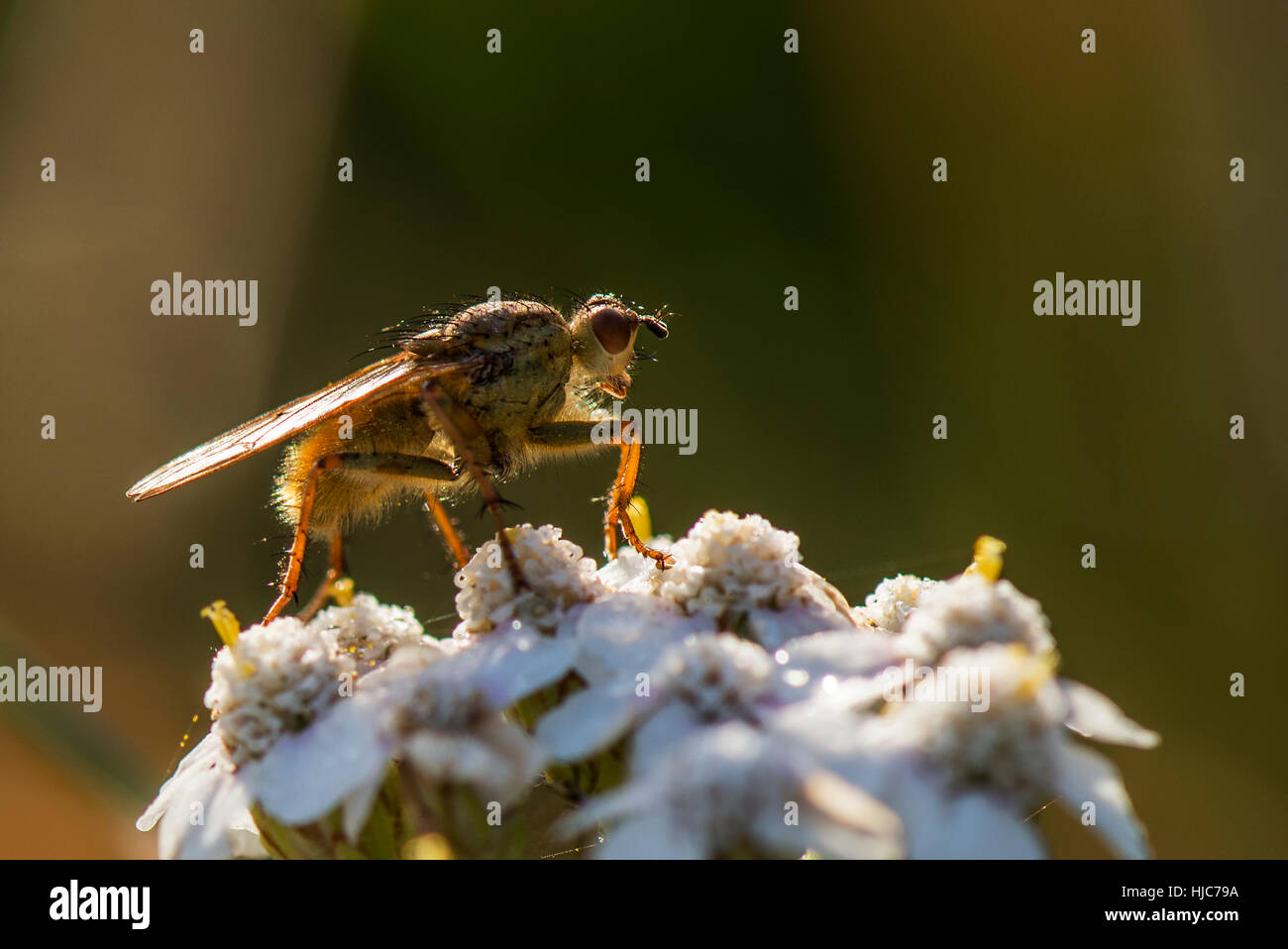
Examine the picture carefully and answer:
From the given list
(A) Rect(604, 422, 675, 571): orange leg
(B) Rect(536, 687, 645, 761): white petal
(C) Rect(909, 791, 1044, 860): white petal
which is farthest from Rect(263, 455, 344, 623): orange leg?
(C) Rect(909, 791, 1044, 860): white petal

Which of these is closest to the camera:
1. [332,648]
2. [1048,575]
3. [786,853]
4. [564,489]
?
[786,853]

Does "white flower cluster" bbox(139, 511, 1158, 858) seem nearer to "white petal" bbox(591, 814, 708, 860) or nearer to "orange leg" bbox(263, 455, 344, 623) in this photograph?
"white petal" bbox(591, 814, 708, 860)

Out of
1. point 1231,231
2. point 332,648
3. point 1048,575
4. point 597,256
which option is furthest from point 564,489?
point 332,648

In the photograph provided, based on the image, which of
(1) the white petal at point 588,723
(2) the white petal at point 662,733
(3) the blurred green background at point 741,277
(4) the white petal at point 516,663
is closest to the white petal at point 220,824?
(4) the white petal at point 516,663

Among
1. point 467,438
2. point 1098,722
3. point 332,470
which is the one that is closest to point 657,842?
point 1098,722

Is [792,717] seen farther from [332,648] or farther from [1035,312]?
[1035,312]
